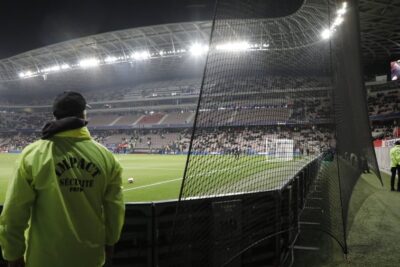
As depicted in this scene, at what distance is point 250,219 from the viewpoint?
446 cm

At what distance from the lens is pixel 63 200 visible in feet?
7.27

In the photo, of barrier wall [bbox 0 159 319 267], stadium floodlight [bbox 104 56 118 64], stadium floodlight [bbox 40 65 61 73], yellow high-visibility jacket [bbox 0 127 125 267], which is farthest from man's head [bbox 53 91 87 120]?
stadium floodlight [bbox 40 65 61 73]

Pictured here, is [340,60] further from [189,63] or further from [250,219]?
[189,63]

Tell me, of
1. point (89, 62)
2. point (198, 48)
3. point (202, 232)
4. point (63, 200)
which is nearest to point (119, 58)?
point (89, 62)

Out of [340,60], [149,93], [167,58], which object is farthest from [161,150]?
[340,60]

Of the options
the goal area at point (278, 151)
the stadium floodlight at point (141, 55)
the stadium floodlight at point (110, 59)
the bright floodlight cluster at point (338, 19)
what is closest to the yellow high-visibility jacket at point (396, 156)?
the goal area at point (278, 151)

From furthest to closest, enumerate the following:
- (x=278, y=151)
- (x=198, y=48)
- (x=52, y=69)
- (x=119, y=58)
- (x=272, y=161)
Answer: (x=52, y=69) → (x=119, y=58) → (x=198, y=48) → (x=278, y=151) → (x=272, y=161)

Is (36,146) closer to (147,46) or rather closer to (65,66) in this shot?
(147,46)

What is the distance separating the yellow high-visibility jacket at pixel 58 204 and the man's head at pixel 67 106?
0.13m

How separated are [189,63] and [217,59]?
4940cm

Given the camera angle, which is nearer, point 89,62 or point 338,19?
point 338,19

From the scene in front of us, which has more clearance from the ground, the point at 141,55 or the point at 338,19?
the point at 141,55

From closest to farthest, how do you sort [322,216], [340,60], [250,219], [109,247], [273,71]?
[109,247]
[250,219]
[273,71]
[322,216]
[340,60]

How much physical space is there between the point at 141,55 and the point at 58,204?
45917 mm
